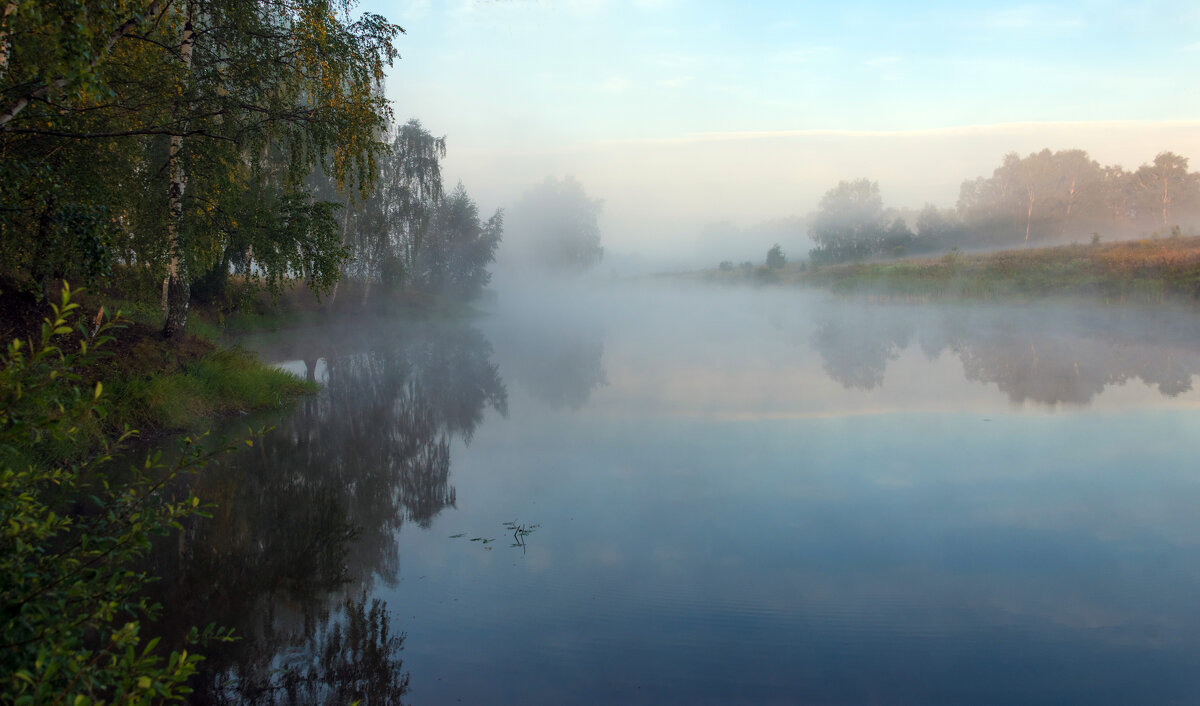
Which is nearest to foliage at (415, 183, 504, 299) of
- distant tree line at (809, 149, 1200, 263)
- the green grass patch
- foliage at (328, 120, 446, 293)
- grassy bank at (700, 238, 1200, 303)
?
foliage at (328, 120, 446, 293)

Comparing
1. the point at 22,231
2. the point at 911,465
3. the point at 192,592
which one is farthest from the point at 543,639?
the point at 22,231

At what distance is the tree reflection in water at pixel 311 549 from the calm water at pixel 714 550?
29mm

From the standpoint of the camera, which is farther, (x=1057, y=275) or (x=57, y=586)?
(x=1057, y=275)

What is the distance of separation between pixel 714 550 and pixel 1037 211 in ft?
231

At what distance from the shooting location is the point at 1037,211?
207 feet

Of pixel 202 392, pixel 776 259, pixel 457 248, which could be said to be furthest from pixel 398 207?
pixel 776 259

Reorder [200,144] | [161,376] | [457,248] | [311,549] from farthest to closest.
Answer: [457,248], [161,376], [200,144], [311,549]

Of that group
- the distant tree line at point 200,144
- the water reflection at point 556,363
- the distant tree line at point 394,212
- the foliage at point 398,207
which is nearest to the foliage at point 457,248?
the distant tree line at point 394,212

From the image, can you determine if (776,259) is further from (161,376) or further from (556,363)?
(161,376)

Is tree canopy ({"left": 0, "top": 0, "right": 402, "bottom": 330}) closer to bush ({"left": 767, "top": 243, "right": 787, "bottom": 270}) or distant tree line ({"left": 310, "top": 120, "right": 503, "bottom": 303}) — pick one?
distant tree line ({"left": 310, "top": 120, "right": 503, "bottom": 303})

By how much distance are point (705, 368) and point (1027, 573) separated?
444 inches

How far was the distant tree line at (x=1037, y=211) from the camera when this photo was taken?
189 ft

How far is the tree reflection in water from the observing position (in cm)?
395

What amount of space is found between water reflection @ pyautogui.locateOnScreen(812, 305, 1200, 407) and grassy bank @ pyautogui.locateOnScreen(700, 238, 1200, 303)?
6.15ft
